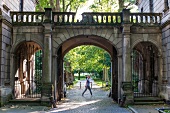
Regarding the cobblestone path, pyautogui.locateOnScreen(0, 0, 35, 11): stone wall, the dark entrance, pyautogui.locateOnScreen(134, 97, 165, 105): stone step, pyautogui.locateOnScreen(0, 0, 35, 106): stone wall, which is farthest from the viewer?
the dark entrance

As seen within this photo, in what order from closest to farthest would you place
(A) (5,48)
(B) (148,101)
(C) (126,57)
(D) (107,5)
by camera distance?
(A) (5,48)
(B) (148,101)
(C) (126,57)
(D) (107,5)

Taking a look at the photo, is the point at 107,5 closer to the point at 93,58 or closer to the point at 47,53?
the point at 93,58

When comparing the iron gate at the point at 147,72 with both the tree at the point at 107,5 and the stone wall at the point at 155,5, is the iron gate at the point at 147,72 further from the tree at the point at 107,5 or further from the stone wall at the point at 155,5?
the tree at the point at 107,5

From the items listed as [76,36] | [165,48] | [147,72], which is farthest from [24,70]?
[165,48]

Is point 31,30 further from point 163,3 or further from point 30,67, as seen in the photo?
point 163,3

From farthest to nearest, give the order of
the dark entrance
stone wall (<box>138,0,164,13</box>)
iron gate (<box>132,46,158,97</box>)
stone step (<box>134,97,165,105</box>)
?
1. iron gate (<box>132,46,158,97</box>)
2. the dark entrance
3. stone wall (<box>138,0,164,13</box>)
4. stone step (<box>134,97,165,105</box>)

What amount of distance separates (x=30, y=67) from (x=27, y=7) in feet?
14.0

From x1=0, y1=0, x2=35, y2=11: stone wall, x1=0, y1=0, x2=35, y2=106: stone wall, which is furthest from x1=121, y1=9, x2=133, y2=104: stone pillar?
x1=0, y1=0, x2=35, y2=11: stone wall

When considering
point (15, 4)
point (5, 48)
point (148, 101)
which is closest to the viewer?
point (5, 48)

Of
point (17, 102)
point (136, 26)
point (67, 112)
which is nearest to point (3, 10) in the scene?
point (17, 102)

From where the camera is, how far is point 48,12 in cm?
1330

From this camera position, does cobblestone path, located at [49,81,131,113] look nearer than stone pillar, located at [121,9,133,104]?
Yes

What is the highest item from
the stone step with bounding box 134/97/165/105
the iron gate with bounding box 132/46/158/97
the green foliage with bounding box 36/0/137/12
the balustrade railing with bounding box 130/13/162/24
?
the green foliage with bounding box 36/0/137/12

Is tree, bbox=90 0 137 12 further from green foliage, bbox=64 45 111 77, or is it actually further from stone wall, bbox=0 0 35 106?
stone wall, bbox=0 0 35 106
